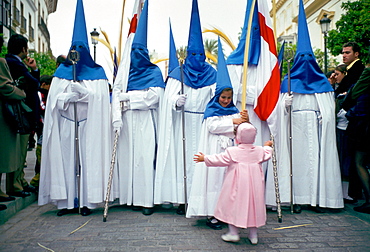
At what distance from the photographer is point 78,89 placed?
5.18 m

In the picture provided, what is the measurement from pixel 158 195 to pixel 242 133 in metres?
1.88

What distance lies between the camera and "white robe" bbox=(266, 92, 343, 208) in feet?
18.0

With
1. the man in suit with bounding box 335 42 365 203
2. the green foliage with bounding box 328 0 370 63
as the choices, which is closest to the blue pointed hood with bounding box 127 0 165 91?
the man in suit with bounding box 335 42 365 203

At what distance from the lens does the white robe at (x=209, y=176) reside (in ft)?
15.5

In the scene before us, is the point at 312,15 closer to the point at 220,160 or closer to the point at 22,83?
the point at 22,83

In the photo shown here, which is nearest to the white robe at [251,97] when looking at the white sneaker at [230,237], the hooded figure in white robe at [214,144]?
the hooded figure in white robe at [214,144]

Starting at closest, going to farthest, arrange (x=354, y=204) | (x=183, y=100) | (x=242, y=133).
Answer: (x=242, y=133), (x=183, y=100), (x=354, y=204)

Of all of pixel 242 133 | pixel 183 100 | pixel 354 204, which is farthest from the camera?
pixel 354 204

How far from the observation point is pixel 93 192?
5.34 m

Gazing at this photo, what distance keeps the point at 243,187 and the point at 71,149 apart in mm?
2631

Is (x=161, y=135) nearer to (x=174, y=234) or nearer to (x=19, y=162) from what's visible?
(x=174, y=234)

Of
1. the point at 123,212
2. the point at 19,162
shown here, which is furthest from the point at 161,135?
the point at 19,162

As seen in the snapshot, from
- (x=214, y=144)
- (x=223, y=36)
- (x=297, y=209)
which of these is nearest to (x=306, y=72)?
(x=223, y=36)

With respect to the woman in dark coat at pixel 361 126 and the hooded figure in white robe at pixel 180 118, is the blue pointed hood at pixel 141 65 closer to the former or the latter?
the hooded figure in white robe at pixel 180 118
